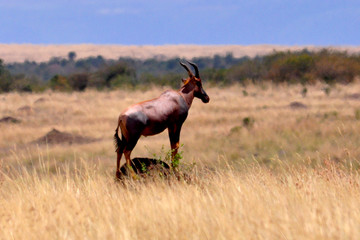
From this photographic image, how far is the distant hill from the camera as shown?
136688 millimetres

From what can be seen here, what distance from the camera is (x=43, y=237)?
15.6 feet

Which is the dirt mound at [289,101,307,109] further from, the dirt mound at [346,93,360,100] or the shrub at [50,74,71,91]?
the shrub at [50,74,71,91]

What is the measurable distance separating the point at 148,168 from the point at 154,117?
2.53ft

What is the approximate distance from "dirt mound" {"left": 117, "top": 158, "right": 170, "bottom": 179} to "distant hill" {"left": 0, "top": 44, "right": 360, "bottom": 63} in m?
128

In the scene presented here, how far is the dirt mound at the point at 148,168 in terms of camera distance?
7.08 metres

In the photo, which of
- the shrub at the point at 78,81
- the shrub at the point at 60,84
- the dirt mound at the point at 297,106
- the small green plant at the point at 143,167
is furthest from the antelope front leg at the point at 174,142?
the shrub at the point at 78,81

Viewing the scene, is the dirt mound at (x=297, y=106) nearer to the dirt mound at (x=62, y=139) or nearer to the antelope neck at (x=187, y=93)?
the dirt mound at (x=62, y=139)

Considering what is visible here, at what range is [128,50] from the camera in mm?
144750

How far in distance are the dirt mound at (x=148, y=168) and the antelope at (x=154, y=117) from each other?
25 cm

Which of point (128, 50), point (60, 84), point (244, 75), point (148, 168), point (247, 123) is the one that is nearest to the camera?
point (148, 168)

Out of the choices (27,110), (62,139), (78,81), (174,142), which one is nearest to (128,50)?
(78,81)

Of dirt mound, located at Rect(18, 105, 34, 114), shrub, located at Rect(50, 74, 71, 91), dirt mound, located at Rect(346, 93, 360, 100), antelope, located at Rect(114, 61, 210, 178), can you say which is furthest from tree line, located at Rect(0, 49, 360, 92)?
antelope, located at Rect(114, 61, 210, 178)

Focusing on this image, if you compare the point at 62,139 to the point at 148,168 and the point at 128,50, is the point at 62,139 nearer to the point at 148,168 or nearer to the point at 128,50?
the point at 148,168

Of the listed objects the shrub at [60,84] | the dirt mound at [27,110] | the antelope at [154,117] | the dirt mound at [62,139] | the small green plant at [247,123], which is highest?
the antelope at [154,117]
